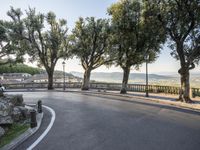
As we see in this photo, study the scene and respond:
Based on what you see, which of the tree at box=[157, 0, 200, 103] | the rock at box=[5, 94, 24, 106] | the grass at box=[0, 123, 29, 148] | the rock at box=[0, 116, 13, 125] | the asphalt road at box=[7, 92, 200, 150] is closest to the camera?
the asphalt road at box=[7, 92, 200, 150]

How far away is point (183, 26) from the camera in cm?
1677

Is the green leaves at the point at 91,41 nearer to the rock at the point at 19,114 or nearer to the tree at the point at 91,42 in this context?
the tree at the point at 91,42

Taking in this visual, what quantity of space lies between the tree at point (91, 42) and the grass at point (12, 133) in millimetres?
20980

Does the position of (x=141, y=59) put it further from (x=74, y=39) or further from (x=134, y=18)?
(x=74, y=39)

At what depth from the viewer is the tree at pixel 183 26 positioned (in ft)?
52.6

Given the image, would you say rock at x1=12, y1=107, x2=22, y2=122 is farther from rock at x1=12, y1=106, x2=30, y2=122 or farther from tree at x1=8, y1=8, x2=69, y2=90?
tree at x1=8, y1=8, x2=69, y2=90

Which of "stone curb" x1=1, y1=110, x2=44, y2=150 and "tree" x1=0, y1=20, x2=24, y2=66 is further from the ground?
"tree" x1=0, y1=20, x2=24, y2=66

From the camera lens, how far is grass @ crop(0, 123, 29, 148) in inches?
279

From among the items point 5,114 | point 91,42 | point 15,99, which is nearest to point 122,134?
point 5,114

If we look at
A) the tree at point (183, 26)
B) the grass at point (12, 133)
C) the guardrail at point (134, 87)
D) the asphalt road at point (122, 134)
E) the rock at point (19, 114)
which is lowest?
the grass at point (12, 133)

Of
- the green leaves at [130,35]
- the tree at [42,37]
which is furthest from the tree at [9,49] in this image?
the green leaves at [130,35]

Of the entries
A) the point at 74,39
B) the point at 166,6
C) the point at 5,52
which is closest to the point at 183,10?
the point at 166,6

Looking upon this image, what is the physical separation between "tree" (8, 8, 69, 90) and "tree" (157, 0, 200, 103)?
21.2 metres

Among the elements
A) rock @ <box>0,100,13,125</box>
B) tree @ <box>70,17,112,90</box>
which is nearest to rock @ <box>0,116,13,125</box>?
rock @ <box>0,100,13,125</box>
